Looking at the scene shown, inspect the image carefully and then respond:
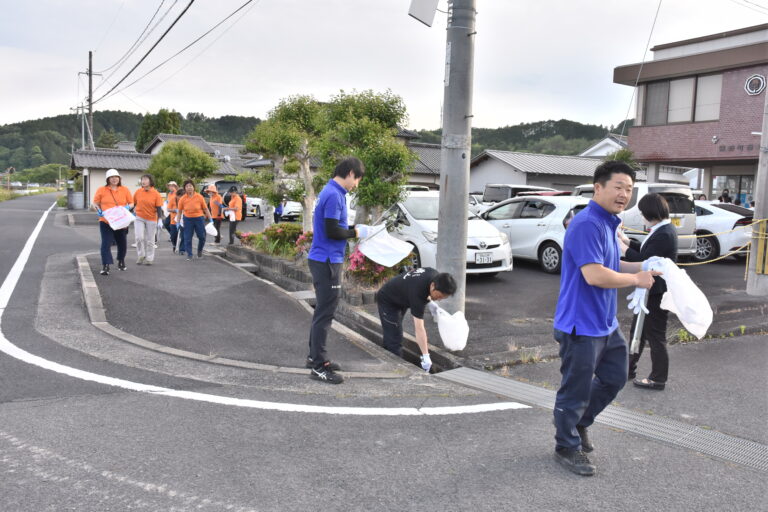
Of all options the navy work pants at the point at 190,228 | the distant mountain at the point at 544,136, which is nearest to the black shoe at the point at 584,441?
the navy work pants at the point at 190,228

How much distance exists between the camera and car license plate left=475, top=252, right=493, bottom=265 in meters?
10.0

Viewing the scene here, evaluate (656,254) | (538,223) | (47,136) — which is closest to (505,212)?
(538,223)

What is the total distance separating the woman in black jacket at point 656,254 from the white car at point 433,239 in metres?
4.67

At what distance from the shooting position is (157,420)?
13.2ft

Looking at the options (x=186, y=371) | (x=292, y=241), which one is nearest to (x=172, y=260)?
(x=292, y=241)

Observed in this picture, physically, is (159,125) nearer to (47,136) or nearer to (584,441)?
(47,136)

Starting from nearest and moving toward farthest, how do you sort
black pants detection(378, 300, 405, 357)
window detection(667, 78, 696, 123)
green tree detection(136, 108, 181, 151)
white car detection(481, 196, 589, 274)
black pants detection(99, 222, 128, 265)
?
black pants detection(378, 300, 405, 357) < black pants detection(99, 222, 128, 265) < white car detection(481, 196, 589, 274) < window detection(667, 78, 696, 123) < green tree detection(136, 108, 181, 151)

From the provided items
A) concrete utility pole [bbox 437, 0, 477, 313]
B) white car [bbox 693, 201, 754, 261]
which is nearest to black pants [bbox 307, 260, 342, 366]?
concrete utility pole [bbox 437, 0, 477, 313]

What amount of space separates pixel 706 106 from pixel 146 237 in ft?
64.7

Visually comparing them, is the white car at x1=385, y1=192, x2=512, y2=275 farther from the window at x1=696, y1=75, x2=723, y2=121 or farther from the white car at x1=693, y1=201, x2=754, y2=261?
the window at x1=696, y1=75, x2=723, y2=121

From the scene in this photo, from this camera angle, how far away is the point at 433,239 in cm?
998

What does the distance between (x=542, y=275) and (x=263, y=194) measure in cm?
608

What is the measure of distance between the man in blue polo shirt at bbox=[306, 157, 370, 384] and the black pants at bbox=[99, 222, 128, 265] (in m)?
5.80

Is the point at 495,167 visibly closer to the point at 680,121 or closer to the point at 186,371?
the point at 680,121
